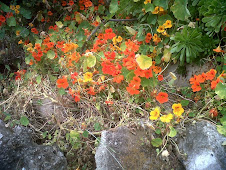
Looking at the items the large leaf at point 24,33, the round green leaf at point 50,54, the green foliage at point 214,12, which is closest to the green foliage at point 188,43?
the green foliage at point 214,12

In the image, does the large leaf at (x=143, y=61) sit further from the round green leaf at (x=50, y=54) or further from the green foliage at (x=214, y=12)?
the round green leaf at (x=50, y=54)

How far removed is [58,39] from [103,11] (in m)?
0.62

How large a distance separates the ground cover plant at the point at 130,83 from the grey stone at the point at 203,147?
0.07 m

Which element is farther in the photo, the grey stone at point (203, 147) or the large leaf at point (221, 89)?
the large leaf at point (221, 89)

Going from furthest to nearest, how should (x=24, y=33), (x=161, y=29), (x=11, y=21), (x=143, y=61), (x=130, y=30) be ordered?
(x=24, y=33), (x=11, y=21), (x=130, y=30), (x=161, y=29), (x=143, y=61)

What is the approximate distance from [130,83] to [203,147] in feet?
2.12

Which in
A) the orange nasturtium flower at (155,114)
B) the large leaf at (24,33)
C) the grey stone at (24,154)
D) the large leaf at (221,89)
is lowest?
the grey stone at (24,154)

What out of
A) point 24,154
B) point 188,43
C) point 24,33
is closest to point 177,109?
point 188,43

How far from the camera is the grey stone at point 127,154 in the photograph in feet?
5.16

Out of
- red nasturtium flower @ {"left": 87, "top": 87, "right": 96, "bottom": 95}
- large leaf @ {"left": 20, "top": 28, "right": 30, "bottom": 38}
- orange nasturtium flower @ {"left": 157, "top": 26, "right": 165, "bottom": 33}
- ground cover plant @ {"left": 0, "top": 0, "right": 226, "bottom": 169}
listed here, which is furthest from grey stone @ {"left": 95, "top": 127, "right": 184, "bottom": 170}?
large leaf @ {"left": 20, "top": 28, "right": 30, "bottom": 38}

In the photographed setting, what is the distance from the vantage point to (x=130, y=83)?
5.93 ft

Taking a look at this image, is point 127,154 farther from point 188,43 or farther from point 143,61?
point 188,43

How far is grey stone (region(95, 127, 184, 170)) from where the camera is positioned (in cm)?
157

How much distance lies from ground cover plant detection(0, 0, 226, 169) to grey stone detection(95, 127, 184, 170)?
0.08 m
